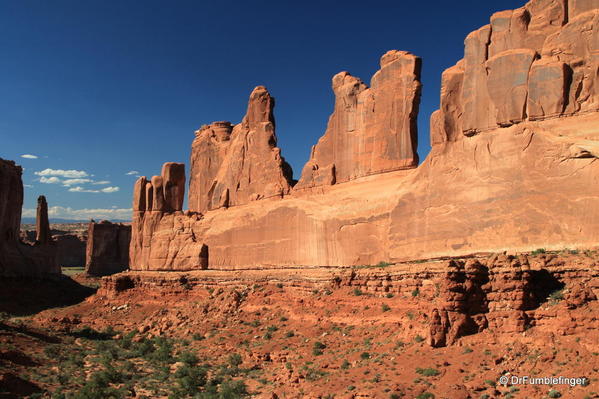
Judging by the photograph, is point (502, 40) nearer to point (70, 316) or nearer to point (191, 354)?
point (191, 354)

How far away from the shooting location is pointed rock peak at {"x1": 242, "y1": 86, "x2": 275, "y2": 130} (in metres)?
35.3

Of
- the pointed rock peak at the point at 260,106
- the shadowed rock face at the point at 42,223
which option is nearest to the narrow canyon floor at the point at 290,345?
the pointed rock peak at the point at 260,106

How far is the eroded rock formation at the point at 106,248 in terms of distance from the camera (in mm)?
72625

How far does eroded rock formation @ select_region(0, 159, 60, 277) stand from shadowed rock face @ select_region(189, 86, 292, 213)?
20195 millimetres

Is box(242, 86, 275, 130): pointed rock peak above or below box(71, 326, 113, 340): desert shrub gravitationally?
above

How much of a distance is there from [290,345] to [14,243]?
126 ft

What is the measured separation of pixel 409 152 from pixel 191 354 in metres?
13.6

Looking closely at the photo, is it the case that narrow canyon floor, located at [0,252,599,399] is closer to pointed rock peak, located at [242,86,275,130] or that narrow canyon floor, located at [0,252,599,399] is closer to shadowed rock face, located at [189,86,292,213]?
shadowed rock face, located at [189,86,292,213]

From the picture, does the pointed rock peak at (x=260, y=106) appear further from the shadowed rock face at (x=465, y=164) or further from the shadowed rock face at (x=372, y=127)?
the shadowed rock face at (x=372, y=127)

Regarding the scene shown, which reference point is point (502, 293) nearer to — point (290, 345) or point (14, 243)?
point (290, 345)

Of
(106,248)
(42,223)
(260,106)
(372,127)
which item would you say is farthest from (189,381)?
(106,248)

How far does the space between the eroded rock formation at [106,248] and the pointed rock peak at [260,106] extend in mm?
43687

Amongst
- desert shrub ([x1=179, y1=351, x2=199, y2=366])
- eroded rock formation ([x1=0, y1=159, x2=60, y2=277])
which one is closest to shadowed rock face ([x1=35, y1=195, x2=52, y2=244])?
eroded rock formation ([x1=0, y1=159, x2=60, y2=277])

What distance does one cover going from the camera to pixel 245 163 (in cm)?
3606
